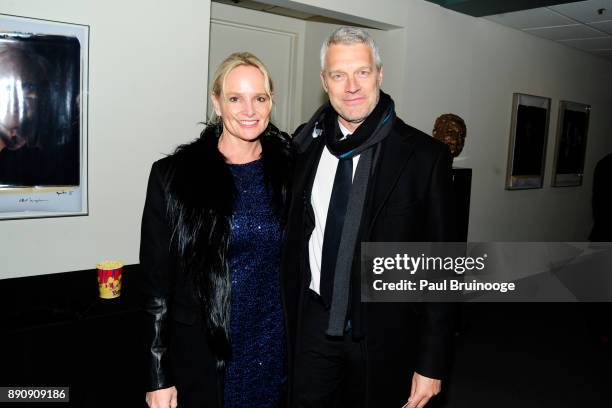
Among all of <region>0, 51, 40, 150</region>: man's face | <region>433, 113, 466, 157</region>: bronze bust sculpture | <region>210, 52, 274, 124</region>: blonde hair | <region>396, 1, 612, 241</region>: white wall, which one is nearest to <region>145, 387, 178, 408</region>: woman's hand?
<region>210, 52, 274, 124</region>: blonde hair

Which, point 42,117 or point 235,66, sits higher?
point 235,66

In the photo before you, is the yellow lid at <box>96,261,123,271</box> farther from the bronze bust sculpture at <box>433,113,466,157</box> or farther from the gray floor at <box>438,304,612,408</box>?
the bronze bust sculpture at <box>433,113,466,157</box>

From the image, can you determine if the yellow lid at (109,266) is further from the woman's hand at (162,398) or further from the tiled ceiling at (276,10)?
the tiled ceiling at (276,10)

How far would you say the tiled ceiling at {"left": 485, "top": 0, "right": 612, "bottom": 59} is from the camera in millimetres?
4453

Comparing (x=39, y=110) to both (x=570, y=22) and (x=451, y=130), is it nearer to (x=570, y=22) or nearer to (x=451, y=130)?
(x=451, y=130)

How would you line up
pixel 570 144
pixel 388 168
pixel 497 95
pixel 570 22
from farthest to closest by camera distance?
pixel 570 144, pixel 497 95, pixel 570 22, pixel 388 168

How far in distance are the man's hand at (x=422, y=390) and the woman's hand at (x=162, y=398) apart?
2.60 ft

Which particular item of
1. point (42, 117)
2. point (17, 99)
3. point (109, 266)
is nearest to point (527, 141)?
point (109, 266)

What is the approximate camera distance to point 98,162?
8.73 feet

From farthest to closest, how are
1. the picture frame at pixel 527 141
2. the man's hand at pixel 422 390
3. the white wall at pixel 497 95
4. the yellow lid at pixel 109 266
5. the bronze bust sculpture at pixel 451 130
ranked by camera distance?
the picture frame at pixel 527 141, the white wall at pixel 497 95, the bronze bust sculpture at pixel 451 130, the yellow lid at pixel 109 266, the man's hand at pixel 422 390

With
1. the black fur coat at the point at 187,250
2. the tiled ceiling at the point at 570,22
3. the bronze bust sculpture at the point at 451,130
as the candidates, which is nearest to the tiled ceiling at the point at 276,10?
the bronze bust sculpture at the point at 451,130

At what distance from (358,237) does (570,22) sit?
4.55 m

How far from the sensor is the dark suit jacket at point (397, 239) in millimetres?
→ 1643

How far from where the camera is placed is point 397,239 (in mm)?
1649
